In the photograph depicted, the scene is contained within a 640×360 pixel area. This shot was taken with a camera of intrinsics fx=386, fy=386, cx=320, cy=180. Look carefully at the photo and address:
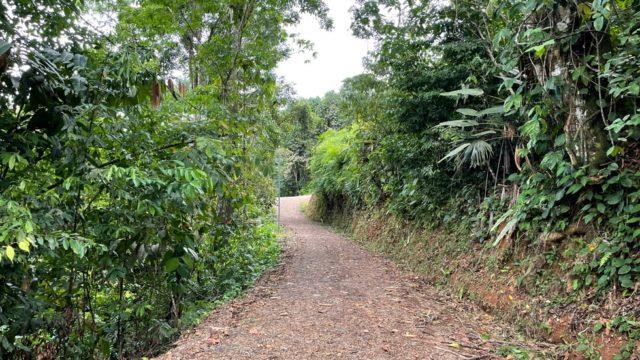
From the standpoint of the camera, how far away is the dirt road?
368 centimetres

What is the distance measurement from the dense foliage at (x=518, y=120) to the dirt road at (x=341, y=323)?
126 centimetres

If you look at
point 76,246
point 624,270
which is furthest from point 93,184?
point 624,270

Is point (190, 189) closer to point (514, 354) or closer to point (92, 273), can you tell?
point (92, 273)

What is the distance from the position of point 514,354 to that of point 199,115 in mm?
4856

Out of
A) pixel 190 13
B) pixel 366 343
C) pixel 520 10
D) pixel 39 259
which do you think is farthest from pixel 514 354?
pixel 190 13

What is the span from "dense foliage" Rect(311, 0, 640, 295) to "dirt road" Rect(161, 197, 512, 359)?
49.6 inches

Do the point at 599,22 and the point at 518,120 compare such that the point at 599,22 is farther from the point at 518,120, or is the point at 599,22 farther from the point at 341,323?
the point at 341,323

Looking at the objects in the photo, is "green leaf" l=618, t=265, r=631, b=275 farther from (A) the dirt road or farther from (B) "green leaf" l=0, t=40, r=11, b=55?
(B) "green leaf" l=0, t=40, r=11, b=55

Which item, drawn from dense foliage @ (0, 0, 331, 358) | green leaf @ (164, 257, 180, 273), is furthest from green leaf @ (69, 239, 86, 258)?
green leaf @ (164, 257, 180, 273)

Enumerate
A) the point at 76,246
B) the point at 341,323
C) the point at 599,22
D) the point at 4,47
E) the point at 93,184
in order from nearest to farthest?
the point at 4,47
the point at 76,246
the point at 93,184
the point at 599,22
the point at 341,323

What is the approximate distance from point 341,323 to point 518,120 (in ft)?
12.9

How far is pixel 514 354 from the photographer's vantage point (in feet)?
11.8

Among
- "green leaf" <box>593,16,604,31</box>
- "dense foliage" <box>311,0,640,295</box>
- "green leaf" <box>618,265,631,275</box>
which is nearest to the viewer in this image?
"green leaf" <box>618,265,631,275</box>

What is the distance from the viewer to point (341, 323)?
4.40m
